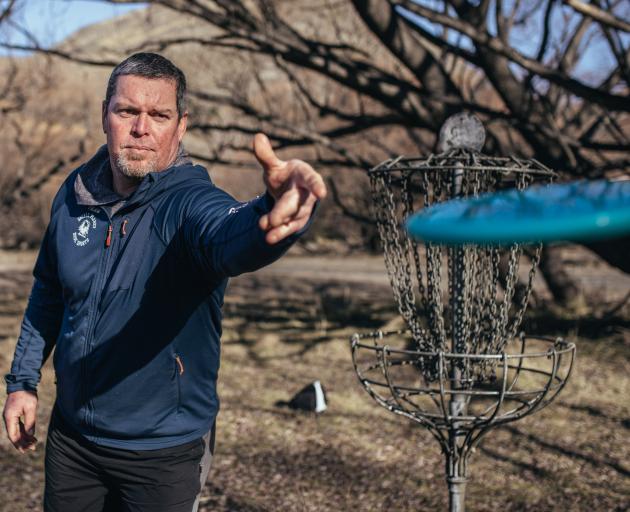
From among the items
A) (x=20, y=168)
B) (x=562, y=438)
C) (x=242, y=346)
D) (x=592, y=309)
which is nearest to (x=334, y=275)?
(x=592, y=309)

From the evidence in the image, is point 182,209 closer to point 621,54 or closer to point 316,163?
point 621,54

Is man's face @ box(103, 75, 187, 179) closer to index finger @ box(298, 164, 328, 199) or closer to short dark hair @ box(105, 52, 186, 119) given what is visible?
short dark hair @ box(105, 52, 186, 119)

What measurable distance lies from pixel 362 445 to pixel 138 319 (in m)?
3.54

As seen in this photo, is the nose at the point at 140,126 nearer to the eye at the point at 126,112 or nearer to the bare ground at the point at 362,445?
the eye at the point at 126,112

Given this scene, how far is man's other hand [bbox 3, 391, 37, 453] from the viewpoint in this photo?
2746mm

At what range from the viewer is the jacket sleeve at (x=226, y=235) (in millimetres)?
1863

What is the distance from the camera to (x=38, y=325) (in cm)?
283

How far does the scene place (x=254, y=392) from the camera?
23.1ft

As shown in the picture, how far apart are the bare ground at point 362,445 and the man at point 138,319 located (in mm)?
2292

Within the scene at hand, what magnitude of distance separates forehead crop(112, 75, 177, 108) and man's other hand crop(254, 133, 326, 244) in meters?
0.82

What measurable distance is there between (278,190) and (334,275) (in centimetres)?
1541

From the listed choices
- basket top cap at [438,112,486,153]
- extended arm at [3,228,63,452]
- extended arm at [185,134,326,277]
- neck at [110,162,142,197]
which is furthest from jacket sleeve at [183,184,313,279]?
basket top cap at [438,112,486,153]

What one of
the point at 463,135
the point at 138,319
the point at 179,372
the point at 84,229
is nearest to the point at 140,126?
the point at 84,229

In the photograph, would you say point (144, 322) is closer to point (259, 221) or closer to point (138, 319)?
point (138, 319)
